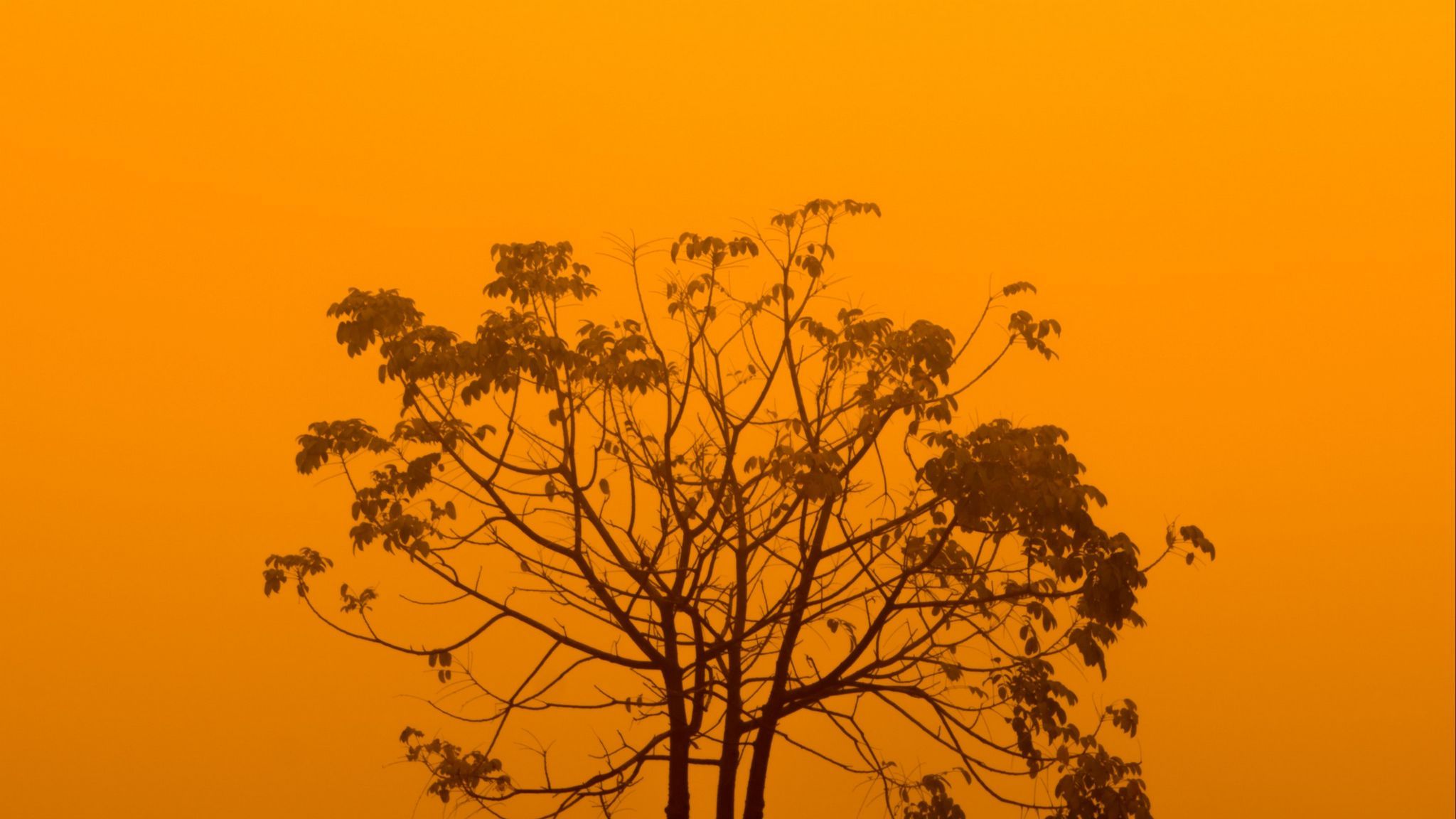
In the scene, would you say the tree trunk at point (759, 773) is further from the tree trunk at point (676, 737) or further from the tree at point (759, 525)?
the tree trunk at point (676, 737)

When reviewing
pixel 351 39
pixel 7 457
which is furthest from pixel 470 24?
pixel 7 457

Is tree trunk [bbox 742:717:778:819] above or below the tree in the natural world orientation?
below

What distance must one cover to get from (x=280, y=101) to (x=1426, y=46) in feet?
12.6

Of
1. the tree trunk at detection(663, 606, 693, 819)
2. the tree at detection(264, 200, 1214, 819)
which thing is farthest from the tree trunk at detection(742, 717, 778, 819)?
the tree trunk at detection(663, 606, 693, 819)

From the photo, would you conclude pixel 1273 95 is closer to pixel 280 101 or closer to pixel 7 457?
pixel 280 101

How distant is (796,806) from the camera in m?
4.90

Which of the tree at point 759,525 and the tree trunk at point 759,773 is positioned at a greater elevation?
the tree at point 759,525

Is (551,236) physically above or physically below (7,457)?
above

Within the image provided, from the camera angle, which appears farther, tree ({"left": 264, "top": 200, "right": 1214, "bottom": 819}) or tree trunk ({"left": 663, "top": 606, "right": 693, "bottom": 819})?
tree trunk ({"left": 663, "top": 606, "right": 693, "bottom": 819})

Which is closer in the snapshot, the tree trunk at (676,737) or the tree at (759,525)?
the tree at (759,525)

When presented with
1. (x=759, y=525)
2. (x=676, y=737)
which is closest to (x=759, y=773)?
(x=676, y=737)

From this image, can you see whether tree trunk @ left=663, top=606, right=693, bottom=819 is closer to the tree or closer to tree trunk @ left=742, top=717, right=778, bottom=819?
the tree

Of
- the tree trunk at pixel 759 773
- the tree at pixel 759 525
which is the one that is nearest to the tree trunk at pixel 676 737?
the tree at pixel 759 525

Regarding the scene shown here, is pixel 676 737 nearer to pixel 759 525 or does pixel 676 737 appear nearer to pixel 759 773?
pixel 759 773
